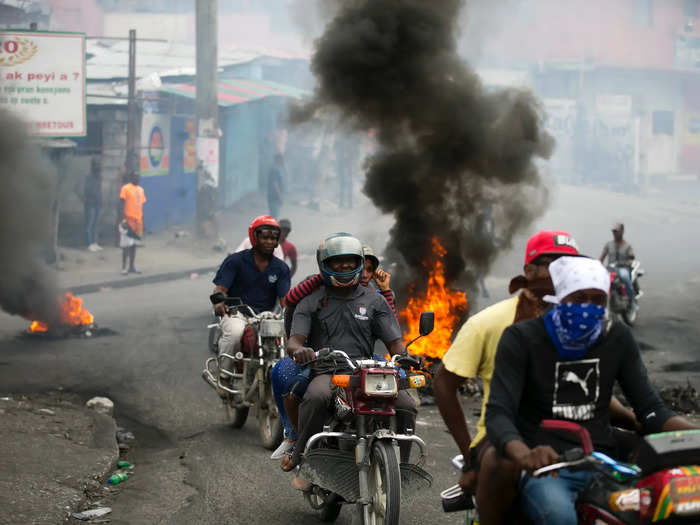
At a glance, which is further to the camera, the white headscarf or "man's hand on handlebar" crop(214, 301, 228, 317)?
"man's hand on handlebar" crop(214, 301, 228, 317)

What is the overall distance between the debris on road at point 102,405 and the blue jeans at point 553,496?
6.23m

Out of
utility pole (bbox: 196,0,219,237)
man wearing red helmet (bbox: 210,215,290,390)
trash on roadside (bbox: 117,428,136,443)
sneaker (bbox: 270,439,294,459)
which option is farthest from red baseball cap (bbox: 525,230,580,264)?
utility pole (bbox: 196,0,219,237)

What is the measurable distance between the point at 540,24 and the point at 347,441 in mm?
43181

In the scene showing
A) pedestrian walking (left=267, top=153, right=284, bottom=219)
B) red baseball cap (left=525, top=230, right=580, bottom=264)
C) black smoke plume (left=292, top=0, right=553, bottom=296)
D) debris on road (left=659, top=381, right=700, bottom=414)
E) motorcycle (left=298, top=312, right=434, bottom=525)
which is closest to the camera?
red baseball cap (left=525, top=230, right=580, bottom=264)

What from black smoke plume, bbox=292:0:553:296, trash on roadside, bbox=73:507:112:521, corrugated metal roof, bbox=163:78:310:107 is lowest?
trash on roadside, bbox=73:507:112:521

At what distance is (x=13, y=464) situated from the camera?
262 inches

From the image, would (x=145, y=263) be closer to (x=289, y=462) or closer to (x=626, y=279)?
(x=626, y=279)

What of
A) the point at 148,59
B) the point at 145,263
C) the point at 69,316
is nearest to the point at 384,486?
the point at 69,316

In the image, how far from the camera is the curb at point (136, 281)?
18391 millimetres

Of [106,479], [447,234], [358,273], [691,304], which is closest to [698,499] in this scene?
[358,273]

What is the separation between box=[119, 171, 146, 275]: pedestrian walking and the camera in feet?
63.1

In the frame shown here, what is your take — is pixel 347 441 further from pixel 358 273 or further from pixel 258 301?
pixel 258 301

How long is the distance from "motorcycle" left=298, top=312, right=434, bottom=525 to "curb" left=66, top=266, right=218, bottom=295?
1325 cm

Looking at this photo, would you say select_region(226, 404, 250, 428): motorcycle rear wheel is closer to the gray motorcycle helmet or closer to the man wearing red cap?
the gray motorcycle helmet
